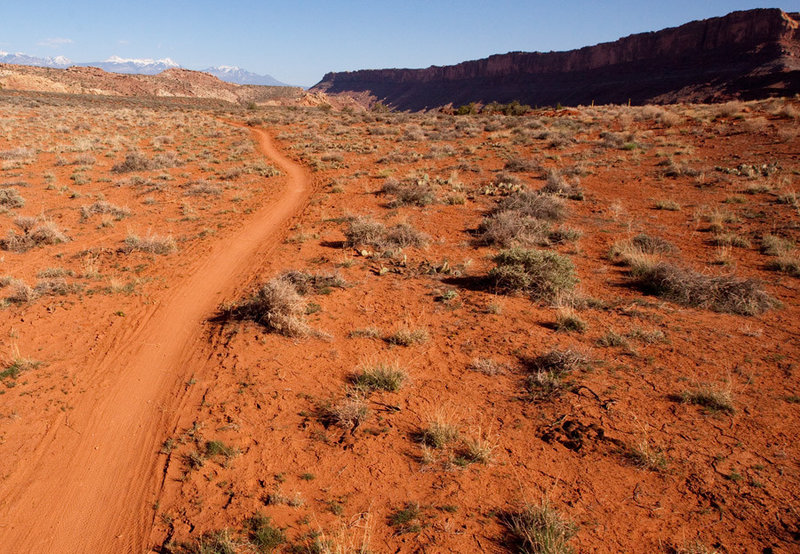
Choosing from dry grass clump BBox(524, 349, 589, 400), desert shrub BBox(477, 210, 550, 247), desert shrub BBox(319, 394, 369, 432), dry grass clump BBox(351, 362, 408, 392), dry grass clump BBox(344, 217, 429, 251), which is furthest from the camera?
dry grass clump BBox(344, 217, 429, 251)

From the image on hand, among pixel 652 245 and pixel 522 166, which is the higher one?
pixel 522 166

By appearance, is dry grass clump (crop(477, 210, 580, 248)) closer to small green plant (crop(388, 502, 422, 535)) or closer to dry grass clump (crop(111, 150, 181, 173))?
small green plant (crop(388, 502, 422, 535))

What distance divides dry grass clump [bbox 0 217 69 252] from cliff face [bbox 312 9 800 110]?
6858 cm

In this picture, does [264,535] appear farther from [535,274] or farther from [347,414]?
[535,274]

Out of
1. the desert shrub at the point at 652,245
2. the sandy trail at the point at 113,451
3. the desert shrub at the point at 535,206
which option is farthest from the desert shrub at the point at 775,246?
the sandy trail at the point at 113,451

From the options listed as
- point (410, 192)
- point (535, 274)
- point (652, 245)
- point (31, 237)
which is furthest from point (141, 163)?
point (652, 245)

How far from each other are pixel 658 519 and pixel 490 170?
52.3 feet

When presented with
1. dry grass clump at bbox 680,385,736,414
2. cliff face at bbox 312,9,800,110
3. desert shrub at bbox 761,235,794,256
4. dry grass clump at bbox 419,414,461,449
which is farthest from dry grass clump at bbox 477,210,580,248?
cliff face at bbox 312,9,800,110

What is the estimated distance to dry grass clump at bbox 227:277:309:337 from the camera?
6316 millimetres

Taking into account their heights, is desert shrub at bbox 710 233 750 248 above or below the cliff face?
below

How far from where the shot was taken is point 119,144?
2209 centimetres

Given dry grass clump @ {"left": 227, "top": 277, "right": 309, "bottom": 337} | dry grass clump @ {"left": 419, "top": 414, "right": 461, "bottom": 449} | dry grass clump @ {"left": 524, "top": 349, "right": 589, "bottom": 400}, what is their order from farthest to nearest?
dry grass clump @ {"left": 227, "top": 277, "right": 309, "bottom": 337}, dry grass clump @ {"left": 524, "top": 349, "right": 589, "bottom": 400}, dry grass clump @ {"left": 419, "top": 414, "right": 461, "bottom": 449}

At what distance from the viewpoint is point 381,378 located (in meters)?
5.13

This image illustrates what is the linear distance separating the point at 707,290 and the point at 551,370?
3.77m
